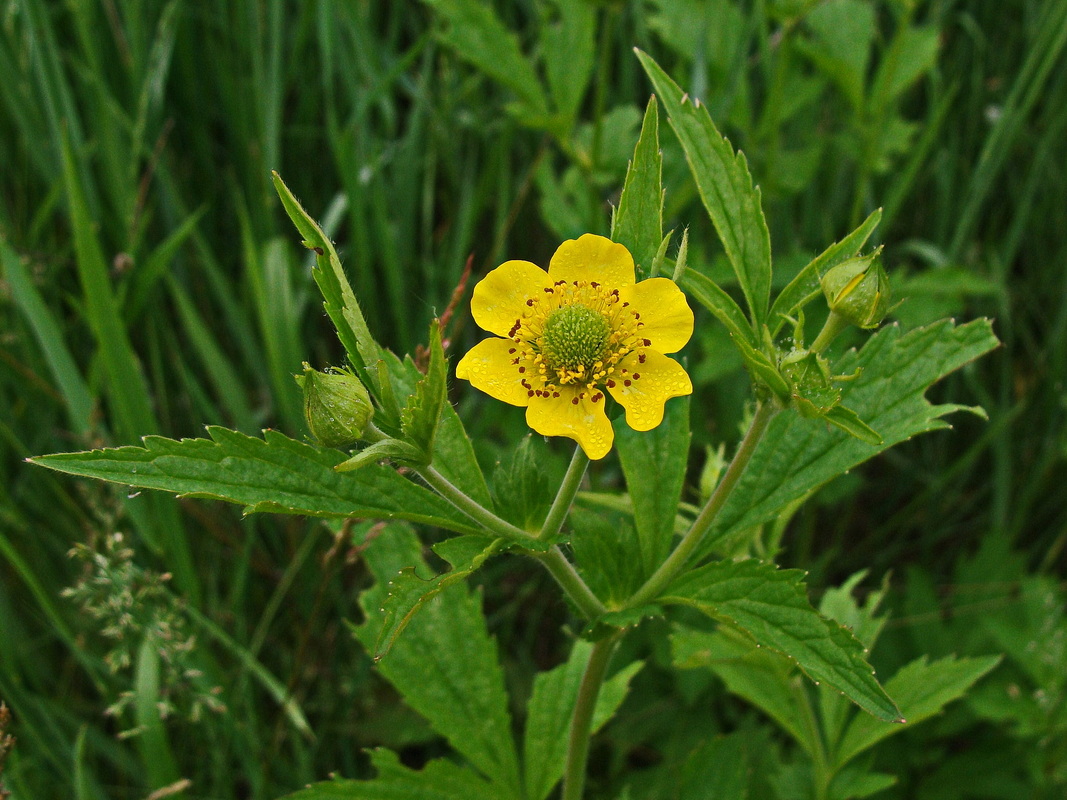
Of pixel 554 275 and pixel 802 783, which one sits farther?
pixel 802 783

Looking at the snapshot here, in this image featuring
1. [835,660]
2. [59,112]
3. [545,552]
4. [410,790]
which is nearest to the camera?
[835,660]

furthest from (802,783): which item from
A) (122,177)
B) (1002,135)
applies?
(122,177)

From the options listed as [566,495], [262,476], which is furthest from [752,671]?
[262,476]

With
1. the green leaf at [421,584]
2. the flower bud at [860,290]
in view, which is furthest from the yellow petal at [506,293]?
the flower bud at [860,290]

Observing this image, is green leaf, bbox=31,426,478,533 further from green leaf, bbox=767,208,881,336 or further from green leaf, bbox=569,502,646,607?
green leaf, bbox=767,208,881,336

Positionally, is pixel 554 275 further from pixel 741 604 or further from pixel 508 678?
pixel 508 678

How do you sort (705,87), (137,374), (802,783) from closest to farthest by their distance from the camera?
1. (802,783)
2. (137,374)
3. (705,87)

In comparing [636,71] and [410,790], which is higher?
[636,71]

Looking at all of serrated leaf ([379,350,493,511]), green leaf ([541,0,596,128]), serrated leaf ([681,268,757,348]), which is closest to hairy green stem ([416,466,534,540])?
serrated leaf ([379,350,493,511])
